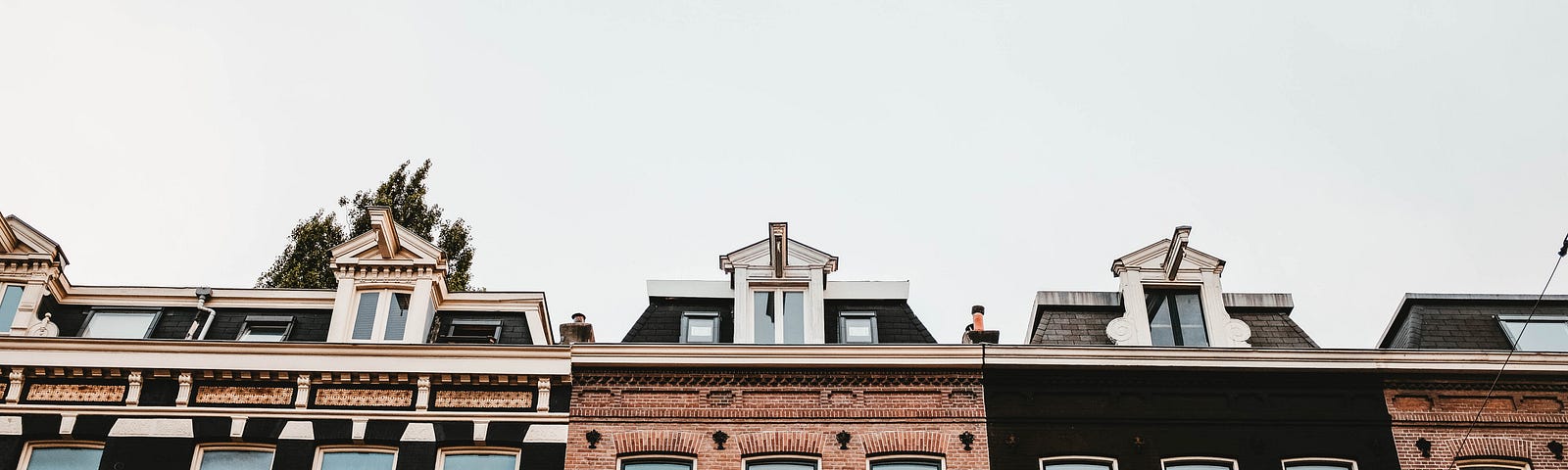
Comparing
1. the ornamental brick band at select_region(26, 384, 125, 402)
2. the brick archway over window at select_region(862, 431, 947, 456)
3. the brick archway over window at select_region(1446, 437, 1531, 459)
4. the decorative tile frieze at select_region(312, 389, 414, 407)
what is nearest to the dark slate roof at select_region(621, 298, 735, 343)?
the brick archway over window at select_region(862, 431, 947, 456)

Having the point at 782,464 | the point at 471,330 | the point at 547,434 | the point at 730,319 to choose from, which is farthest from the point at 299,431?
the point at 782,464

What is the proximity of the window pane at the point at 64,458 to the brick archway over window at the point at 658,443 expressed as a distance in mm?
7574

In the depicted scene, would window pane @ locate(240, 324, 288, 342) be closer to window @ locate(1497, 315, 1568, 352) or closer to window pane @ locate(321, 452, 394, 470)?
window pane @ locate(321, 452, 394, 470)

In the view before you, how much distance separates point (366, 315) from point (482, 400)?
293 cm

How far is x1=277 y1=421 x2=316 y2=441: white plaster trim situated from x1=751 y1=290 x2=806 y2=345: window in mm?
6804

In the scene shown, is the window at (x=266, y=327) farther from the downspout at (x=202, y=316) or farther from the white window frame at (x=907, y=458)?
the white window frame at (x=907, y=458)

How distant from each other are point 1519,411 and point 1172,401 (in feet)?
17.2

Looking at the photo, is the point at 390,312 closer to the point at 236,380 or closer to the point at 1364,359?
the point at 236,380

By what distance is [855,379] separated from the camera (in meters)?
21.0

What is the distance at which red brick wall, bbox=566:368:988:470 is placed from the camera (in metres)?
20.3

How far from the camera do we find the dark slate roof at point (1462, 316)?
869 inches

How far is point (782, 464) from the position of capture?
2027 cm

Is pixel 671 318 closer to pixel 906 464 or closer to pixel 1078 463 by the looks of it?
pixel 906 464

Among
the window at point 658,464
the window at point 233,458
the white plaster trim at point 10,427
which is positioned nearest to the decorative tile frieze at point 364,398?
the window at point 233,458
